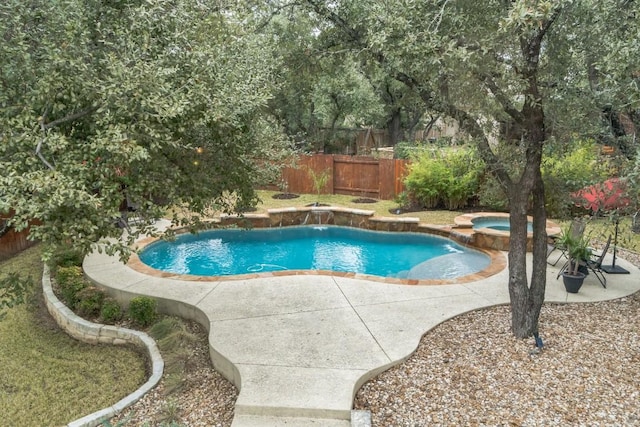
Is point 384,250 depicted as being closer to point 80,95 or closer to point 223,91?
point 223,91

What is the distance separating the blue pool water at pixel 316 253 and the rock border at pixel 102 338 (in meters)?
2.42

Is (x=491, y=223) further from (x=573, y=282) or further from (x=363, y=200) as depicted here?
(x=573, y=282)

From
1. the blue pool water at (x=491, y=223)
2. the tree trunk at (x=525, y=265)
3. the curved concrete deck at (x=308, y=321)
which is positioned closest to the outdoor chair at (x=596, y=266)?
the curved concrete deck at (x=308, y=321)

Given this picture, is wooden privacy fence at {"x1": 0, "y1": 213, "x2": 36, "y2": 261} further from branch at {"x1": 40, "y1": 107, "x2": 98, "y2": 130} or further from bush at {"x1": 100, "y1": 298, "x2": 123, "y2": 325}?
branch at {"x1": 40, "y1": 107, "x2": 98, "y2": 130}

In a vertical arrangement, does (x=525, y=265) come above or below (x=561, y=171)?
below

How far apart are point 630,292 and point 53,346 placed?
7420 mm

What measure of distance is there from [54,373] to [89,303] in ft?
4.11

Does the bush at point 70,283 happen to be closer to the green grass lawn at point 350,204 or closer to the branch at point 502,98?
the green grass lawn at point 350,204

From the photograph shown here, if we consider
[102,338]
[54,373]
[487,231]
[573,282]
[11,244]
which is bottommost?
[54,373]

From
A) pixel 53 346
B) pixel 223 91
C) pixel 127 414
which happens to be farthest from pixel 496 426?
pixel 53 346

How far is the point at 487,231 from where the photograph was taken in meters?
8.27

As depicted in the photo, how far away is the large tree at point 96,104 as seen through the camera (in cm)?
252

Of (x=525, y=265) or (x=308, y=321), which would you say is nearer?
(x=525, y=265)

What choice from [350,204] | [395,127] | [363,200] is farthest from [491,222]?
[395,127]
